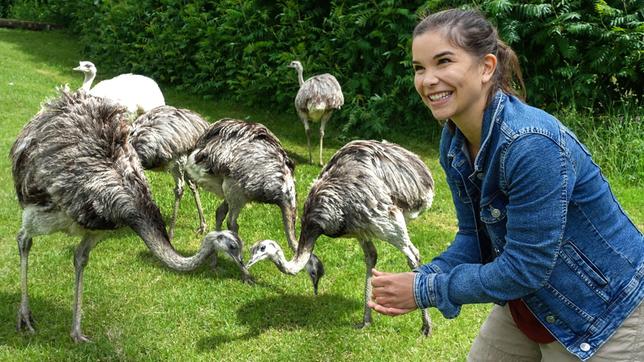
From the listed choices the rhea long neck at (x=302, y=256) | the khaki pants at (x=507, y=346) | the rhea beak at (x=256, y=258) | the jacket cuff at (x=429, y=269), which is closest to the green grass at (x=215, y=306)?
the rhea long neck at (x=302, y=256)

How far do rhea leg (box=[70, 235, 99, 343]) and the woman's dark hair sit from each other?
12.8 ft

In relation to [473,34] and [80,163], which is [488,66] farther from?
[80,163]

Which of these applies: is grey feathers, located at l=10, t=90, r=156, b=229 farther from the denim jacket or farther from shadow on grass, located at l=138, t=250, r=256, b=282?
the denim jacket

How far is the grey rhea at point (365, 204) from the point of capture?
5.32 meters

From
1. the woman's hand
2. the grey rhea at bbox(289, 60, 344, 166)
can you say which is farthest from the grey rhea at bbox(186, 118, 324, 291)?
the woman's hand

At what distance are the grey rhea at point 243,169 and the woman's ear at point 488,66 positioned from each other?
4173 millimetres

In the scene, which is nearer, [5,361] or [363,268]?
[5,361]

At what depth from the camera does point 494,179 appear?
2.22 m

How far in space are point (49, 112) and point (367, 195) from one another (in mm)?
2562

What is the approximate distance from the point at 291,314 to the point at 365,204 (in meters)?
1.18

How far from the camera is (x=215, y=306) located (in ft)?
19.2

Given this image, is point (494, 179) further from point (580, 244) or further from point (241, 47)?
point (241, 47)

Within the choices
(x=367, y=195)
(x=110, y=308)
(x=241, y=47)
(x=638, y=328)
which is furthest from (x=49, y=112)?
(x=241, y=47)

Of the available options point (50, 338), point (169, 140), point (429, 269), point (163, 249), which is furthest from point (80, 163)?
point (429, 269)
